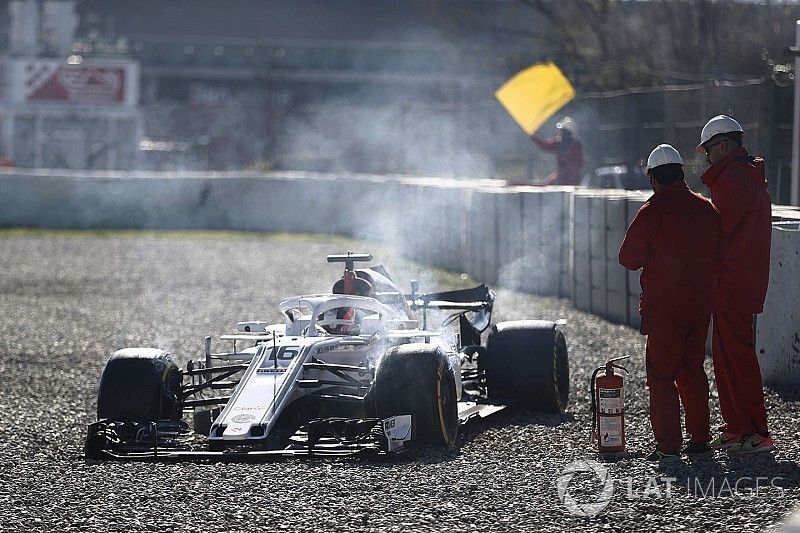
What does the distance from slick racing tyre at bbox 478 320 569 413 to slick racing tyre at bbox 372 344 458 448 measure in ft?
4.75

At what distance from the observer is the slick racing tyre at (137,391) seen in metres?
8.84

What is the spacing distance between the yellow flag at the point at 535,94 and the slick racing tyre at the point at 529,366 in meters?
10.8

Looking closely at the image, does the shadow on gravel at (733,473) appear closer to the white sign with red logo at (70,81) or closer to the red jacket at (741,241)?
the red jacket at (741,241)

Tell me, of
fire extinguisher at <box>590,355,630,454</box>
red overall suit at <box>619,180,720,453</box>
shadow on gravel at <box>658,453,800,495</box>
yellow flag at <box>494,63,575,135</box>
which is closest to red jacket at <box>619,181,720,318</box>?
red overall suit at <box>619,180,720,453</box>

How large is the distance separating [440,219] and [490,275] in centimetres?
360

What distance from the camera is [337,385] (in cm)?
875

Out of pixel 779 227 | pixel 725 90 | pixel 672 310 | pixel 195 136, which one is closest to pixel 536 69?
pixel 725 90

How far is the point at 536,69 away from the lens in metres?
20.8

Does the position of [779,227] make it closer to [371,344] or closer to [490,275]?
[371,344]

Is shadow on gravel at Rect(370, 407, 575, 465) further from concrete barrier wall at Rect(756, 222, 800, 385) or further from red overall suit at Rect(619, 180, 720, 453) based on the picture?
concrete barrier wall at Rect(756, 222, 800, 385)

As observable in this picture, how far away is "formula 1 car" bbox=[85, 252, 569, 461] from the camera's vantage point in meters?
8.18

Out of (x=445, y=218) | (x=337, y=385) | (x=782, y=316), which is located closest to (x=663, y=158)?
(x=337, y=385)

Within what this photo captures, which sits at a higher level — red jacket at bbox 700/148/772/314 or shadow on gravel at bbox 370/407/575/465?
red jacket at bbox 700/148/772/314

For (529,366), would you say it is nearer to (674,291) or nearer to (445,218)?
(674,291)
